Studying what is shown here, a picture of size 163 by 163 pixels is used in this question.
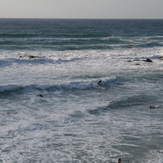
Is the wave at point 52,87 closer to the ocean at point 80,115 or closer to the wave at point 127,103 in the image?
the ocean at point 80,115

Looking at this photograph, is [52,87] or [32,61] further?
[32,61]

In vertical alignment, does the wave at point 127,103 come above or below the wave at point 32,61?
below

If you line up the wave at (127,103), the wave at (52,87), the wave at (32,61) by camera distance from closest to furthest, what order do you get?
1. the wave at (127,103)
2. the wave at (52,87)
3. the wave at (32,61)

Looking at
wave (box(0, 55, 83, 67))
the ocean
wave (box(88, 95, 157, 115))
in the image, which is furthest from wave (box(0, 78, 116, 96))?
wave (box(0, 55, 83, 67))

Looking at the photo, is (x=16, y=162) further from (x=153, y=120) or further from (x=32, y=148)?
(x=153, y=120)

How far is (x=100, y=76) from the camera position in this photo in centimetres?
2100

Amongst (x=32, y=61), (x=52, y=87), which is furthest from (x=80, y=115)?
(x=32, y=61)

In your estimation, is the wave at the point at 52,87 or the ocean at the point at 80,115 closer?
the ocean at the point at 80,115

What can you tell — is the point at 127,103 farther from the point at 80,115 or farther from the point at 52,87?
the point at 52,87

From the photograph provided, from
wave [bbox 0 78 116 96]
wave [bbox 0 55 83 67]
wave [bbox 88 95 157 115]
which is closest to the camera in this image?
wave [bbox 88 95 157 115]

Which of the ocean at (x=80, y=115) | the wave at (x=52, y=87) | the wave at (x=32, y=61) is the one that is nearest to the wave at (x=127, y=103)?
the ocean at (x=80, y=115)

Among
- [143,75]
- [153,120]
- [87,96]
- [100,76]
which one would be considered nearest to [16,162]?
[153,120]

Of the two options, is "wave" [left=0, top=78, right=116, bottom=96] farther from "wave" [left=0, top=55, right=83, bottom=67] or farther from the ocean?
"wave" [left=0, top=55, right=83, bottom=67]

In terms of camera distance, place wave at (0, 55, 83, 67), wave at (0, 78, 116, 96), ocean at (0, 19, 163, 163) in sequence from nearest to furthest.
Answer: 1. ocean at (0, 19, 163, 163)
2. wave at (0, 78, 116, 96)
3. wave at (0, 55, 83, 67)
